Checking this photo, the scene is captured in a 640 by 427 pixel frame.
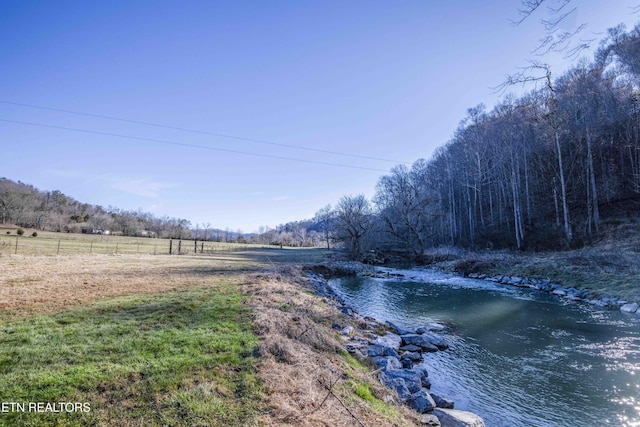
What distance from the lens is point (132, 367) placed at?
14.1 ft

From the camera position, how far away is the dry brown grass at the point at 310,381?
11.7 ft

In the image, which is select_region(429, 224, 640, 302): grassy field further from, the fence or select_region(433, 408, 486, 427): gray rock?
the fence

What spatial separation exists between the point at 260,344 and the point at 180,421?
235 centimetres

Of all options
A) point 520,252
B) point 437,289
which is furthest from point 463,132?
point 437,289

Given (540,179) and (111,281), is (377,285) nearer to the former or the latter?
(111,281)

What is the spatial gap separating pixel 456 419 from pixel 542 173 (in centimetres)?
3417

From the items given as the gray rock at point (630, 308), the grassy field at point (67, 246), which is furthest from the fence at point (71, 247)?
the gray rock at point (630, 308)

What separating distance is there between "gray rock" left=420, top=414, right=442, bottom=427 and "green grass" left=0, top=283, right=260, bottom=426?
8.36 ft

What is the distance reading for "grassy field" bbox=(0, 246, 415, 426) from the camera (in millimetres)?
3375

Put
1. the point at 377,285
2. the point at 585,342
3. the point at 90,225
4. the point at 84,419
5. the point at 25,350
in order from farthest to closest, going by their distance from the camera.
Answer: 1. the point at 90,225
2. the point at 377,285
3. the point at 585,342
4. the point at 25,350
5. the point at 84,419

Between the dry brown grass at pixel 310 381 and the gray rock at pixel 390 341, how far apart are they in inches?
74.2

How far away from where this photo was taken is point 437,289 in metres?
17.7

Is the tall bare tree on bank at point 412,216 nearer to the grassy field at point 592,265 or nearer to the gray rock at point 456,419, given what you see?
the grassy field at point 592,265

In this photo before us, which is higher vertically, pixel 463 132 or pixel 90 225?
pixel 463 132
